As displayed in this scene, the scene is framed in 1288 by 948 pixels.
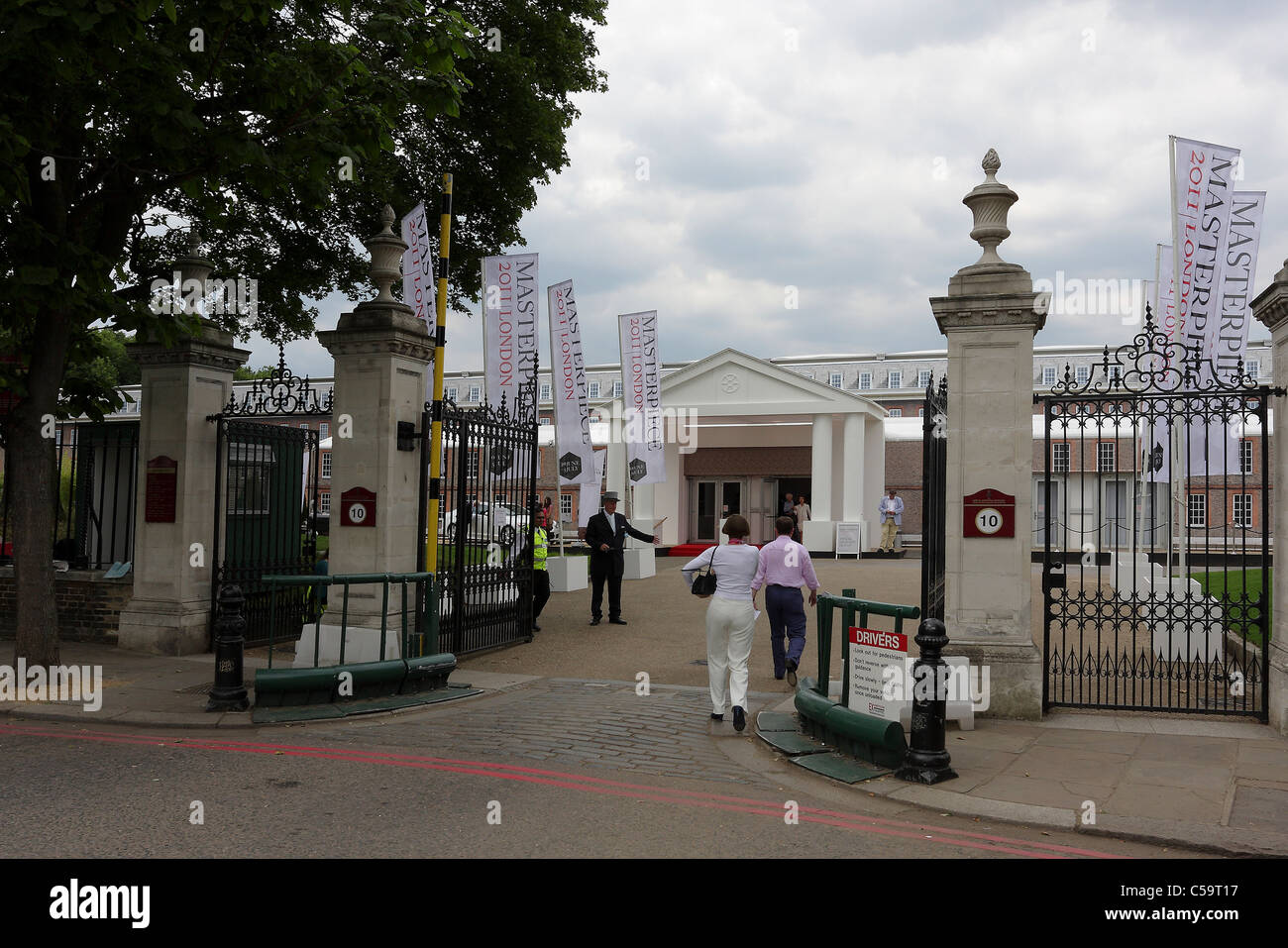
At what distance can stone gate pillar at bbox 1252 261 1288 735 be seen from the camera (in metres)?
7.84

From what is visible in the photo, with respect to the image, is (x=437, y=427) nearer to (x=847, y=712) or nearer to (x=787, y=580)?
(x=787, y=580)

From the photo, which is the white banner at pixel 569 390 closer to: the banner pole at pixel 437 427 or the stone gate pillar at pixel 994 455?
the banner pole at pixel 437 427

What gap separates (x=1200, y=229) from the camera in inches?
465

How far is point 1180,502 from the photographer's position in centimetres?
1330

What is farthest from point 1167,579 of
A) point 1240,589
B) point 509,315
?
point 509,315

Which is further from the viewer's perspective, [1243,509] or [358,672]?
[358,672]

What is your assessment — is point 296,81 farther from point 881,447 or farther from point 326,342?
point 881,447

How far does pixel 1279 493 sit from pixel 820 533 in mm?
22623

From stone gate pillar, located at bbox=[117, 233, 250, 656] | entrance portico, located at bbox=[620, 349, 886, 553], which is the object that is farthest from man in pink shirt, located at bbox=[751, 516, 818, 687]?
entrance portico, located at bbox=[620, 349, 886, 553]

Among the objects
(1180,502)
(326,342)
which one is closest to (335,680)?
(326,342)

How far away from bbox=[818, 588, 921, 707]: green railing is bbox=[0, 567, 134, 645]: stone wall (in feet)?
29.2

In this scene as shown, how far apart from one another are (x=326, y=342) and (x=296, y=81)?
2895mm

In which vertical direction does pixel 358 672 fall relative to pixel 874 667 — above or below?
below

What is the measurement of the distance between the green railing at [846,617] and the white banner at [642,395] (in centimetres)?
1306
